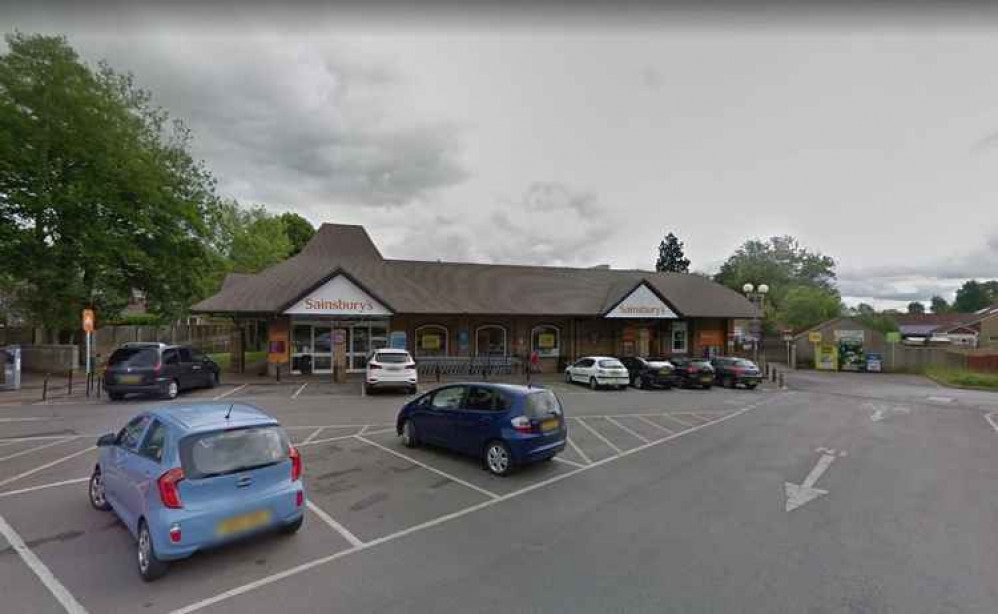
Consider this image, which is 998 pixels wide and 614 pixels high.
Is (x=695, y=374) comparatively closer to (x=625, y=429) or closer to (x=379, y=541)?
(x=625, y=429)

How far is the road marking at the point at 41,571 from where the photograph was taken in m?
3.82

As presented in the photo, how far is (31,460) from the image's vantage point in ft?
25.7

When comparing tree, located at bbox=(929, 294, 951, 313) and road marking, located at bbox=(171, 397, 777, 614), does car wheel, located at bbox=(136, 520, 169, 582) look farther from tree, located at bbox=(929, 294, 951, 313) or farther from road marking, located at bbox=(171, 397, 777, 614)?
tree, located at bbox=(929, 294, 951, 313)

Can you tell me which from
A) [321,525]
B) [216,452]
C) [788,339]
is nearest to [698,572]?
[321,525]

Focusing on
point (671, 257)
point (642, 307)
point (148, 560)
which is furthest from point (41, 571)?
point (671, 257)

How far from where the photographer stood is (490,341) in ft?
79.4

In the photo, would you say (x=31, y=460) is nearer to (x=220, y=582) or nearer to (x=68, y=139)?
(x=220, y=582)

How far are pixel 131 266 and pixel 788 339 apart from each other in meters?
41.5

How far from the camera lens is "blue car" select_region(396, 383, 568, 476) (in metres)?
7.38

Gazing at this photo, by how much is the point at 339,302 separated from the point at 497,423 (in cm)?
1407

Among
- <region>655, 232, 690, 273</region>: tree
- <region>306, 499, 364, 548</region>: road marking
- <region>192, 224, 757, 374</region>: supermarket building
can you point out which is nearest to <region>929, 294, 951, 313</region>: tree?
<region>655, 232, 690, 273</region>: tree

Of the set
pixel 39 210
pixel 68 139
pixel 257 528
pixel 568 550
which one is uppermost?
pixel 68 139

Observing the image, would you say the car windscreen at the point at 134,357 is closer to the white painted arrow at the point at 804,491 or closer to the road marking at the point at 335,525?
the road marking at the point at 335,525

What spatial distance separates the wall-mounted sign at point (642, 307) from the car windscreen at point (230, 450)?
21.0m
